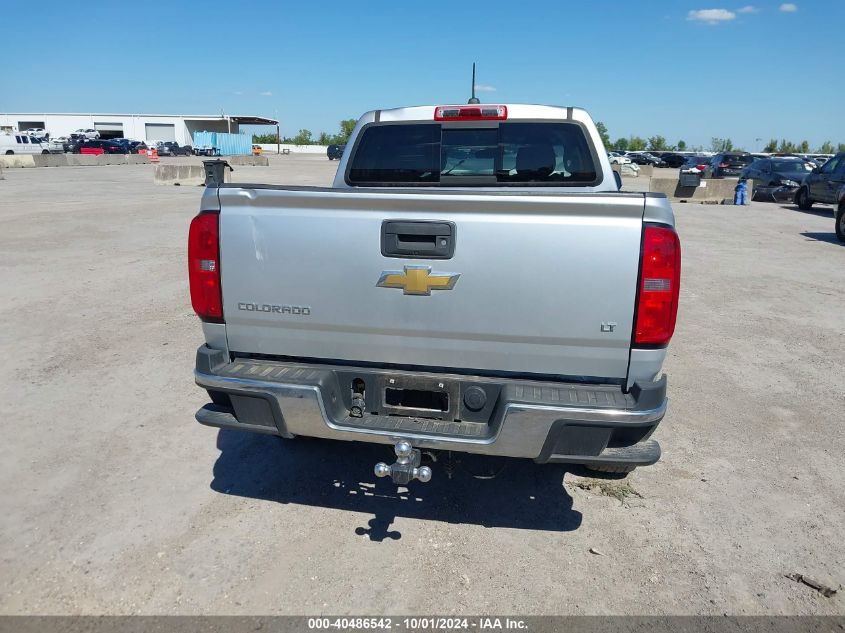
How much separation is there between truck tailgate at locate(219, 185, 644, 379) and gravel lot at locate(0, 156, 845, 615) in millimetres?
1005

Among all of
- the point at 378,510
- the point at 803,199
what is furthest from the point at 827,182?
the point at 378,510

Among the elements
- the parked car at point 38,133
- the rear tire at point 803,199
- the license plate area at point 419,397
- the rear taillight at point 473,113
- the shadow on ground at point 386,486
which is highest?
the parked car at point 38,133

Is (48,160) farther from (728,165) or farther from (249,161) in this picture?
(728,165)

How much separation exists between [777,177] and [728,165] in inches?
420

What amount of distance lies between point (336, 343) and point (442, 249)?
0.72 meters

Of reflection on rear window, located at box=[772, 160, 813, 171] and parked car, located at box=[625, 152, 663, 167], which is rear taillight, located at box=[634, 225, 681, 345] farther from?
parked car, located at box=[625, 152, 663, 167]

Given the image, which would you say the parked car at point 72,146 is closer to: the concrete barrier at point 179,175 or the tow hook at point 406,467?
the concrete barrier at point 179,175

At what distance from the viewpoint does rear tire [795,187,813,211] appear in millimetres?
20359

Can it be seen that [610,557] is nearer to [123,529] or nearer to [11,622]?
[123,529]

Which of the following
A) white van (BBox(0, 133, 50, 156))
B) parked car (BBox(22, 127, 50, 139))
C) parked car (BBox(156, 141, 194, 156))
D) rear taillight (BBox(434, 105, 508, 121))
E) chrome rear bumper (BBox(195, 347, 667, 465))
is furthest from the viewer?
parked car (BBox(156, 141, 194, 156))

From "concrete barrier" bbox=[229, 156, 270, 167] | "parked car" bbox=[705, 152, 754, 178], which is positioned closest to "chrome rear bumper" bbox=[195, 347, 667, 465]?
"parked car" bbox=[705, 152, 754, 178]

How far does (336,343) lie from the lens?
3.05 metres

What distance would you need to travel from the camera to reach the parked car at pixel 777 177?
22.8 metres

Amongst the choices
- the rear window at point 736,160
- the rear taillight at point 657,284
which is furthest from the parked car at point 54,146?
the rear taillight at point 657,284
